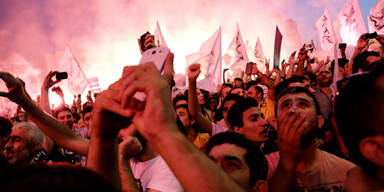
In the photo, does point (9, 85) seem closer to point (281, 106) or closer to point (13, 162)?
point (13, 162)

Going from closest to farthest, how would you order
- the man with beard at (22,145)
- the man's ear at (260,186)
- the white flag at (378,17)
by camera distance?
1. the man's ear at (260,186)
2. the man with beard at (22,145)
3. the white flag at (378,17)

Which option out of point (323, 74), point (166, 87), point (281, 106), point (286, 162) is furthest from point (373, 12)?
point (166, 87)

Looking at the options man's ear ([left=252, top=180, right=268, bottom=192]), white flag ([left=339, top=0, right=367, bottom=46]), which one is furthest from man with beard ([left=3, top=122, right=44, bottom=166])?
white flag ([left=339, top=0, right=367, bottom=46])

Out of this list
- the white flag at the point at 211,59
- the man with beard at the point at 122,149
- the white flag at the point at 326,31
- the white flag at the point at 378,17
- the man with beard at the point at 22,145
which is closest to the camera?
the man with beard at the point at 122,149

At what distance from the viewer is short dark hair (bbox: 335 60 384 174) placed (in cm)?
99

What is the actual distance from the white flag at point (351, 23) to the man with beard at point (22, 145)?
8.00 m

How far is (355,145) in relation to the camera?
1094mm

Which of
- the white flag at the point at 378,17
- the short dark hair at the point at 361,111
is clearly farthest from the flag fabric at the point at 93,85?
the short dark hair at the point at 361,111

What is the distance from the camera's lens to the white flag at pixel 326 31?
894cm

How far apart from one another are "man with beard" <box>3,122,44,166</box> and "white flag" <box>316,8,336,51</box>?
327 inches

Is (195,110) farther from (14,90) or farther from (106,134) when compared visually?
(106,134)

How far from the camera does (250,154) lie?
194 centimetres

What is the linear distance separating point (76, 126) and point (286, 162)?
284 inches

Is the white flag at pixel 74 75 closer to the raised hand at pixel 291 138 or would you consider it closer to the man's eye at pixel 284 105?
the man's eye at pixel 284 105
